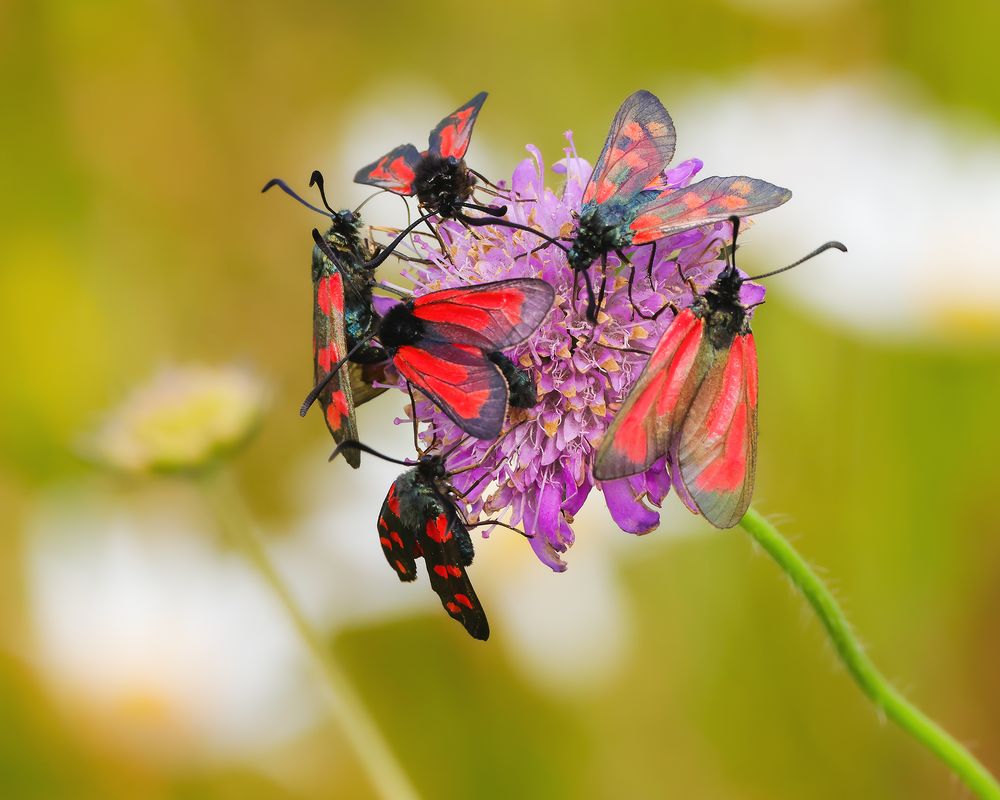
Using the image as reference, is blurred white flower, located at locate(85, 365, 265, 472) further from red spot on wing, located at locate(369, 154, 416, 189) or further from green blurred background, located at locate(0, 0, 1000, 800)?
red spot on wing, located at locate(369, 154, 416, 189)

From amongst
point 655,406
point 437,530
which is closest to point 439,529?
point 437,530

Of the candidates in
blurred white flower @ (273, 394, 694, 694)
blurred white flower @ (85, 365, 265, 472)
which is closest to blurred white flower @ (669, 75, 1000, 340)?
blurred white flower @ (273, 394, 694, 694)

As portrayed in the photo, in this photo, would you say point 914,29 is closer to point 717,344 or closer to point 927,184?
point 927,184

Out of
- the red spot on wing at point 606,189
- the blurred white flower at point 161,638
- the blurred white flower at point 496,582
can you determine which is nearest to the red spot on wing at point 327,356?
the red spot on wing at point 606,189

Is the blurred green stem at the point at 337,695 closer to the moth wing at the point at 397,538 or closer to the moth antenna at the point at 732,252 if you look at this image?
the moth wing at the point at 397,538

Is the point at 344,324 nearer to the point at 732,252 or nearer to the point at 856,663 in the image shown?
the point at 732,252

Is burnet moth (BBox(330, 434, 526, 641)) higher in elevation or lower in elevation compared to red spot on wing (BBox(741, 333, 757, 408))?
lower
